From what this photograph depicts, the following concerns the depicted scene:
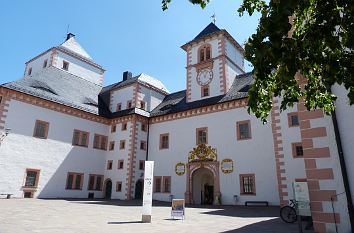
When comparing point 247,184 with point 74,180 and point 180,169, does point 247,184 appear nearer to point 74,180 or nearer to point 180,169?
point 180,169

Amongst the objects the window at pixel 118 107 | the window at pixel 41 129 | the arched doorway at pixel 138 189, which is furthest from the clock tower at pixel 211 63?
the window at pixel 41 129

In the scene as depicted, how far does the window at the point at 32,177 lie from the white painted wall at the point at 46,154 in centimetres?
34

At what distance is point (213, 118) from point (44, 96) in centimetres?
1633

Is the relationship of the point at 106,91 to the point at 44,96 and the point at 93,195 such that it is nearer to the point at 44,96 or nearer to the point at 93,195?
the point at 44,96

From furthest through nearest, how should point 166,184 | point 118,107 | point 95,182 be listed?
point 118,107, point 95,182, point 166,184

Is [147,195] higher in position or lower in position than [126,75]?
lower

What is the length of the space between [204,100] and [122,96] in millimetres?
11338

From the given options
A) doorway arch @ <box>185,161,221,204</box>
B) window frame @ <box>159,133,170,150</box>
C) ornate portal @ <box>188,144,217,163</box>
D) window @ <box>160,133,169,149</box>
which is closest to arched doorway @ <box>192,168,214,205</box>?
doorway arch @ <box>185,161,221,204</box>

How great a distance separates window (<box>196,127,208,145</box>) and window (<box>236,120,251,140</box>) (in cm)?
327

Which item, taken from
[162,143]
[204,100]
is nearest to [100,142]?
[162,143]

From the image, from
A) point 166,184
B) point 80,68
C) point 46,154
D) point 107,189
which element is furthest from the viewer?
point 80,68

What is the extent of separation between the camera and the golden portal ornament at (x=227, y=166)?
79.8ft

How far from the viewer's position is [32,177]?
2494 cm

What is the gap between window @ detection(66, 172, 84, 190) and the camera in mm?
27641
